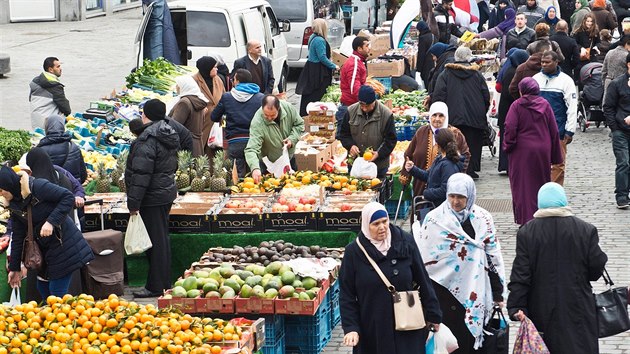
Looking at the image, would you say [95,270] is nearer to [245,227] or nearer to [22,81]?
[245,227]

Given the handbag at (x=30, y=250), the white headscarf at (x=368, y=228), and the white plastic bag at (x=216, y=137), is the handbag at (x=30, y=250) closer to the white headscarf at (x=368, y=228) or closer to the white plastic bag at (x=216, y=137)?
the white headscarf at (x=368, y=228)

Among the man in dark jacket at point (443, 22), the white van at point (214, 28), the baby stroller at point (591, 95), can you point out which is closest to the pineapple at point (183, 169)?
the white van at point (214, 28)

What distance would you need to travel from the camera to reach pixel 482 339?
351 inches

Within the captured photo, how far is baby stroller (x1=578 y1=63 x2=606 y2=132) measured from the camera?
64.2 feet

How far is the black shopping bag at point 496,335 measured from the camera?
8868 mm

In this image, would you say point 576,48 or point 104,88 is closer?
point 576,48

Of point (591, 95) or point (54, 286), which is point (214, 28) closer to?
point (591, 95)

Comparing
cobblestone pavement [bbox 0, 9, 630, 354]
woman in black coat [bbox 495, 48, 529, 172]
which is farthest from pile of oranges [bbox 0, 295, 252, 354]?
woman in black coat [bbox 495, 48, 529, 172]

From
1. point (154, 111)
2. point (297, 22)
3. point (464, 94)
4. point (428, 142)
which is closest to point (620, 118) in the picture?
point (464, 94)

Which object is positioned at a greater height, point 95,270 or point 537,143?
point 537,143

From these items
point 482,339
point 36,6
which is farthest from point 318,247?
point 36,6

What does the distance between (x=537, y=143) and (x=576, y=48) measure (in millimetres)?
8233

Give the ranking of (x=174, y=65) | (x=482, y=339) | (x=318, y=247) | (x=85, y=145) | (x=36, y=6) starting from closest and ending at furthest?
(x=482, y=339) < (x=318, y=247) < (x=85, y=145) < (x=174, y=65) < (x=36, y=6)

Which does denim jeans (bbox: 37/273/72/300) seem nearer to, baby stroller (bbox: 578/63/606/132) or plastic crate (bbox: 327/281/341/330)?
plastic crate (bbox: 327/281/341/330)
